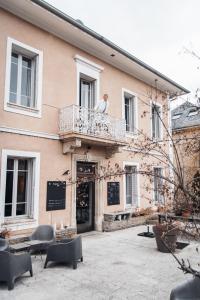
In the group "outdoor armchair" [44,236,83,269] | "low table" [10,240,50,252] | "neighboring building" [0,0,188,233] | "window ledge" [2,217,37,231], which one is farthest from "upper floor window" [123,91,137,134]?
"outdoor armchair" [44,236,83,269]

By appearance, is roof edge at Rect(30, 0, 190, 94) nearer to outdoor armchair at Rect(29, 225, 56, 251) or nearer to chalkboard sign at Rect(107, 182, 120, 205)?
chalkboard sign at Rect(107, 182, 120, 205)

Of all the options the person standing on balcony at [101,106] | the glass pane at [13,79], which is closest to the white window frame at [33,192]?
the glass pane at [13,79]

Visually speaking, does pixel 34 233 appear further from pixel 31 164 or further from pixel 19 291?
pixel 19 291

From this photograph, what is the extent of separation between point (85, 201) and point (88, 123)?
3.26 meters

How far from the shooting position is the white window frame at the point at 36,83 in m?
8.33

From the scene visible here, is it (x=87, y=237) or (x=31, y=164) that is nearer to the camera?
(x=31, y=164)

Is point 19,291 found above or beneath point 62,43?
beneath

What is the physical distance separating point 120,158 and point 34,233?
5.66m

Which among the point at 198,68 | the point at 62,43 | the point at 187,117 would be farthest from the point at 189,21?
the point at 187,117

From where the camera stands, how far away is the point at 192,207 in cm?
271

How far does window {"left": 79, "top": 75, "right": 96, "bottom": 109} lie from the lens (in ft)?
37.2

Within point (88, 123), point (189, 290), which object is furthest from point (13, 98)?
point (189, 290)

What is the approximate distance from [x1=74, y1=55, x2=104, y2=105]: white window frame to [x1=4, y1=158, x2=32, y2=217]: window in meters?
3.34

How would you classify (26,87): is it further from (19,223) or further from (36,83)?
(19,223)
